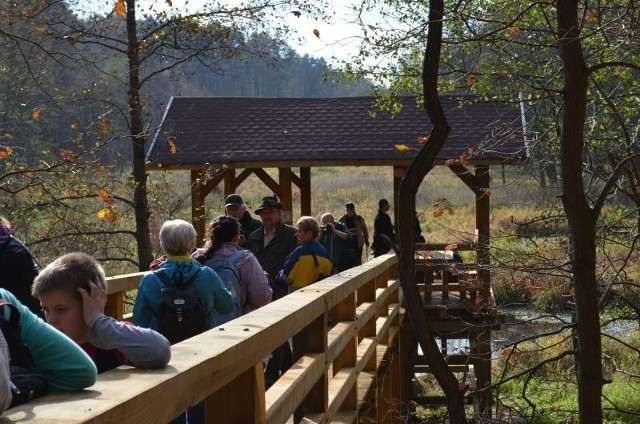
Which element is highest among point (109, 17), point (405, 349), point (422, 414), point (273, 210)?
point (109, 17)

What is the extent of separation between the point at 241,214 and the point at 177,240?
4.36m

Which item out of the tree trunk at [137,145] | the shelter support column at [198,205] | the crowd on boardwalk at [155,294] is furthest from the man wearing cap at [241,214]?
the shelter support column at [198,205]

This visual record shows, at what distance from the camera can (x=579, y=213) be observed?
6.84 m

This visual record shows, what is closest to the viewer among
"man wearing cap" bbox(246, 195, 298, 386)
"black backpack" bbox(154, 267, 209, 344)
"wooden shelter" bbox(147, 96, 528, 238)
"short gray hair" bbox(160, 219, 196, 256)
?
"black backpack" bbox(154, 267, 209, 344)

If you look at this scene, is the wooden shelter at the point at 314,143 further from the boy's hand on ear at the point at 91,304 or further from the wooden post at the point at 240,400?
the boy's hand on ear at the point at 91,304

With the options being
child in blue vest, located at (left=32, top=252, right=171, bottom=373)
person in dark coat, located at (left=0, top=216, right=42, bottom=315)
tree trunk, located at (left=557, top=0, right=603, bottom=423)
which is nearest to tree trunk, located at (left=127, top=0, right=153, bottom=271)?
tree trunk, located at (left=557, top=0, right=603, bottom=423)

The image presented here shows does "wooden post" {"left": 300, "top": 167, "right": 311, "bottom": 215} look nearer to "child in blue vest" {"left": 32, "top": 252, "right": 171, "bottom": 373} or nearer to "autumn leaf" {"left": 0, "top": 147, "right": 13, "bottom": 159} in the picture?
"autumn leaf" {"left": 0, "top": 147, "right": 13, "bottom": 159}

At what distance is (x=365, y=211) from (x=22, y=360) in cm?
4513

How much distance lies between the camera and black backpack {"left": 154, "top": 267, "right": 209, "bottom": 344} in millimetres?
4730

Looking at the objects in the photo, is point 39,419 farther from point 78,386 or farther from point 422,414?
point 422,414

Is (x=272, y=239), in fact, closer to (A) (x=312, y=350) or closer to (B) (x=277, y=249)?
(B) (x=277, y=249)

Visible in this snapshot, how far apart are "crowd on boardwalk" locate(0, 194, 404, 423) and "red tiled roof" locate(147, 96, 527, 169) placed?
27.4ft

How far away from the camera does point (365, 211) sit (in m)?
47.4

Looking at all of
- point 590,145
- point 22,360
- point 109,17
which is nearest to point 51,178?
point 109,17
